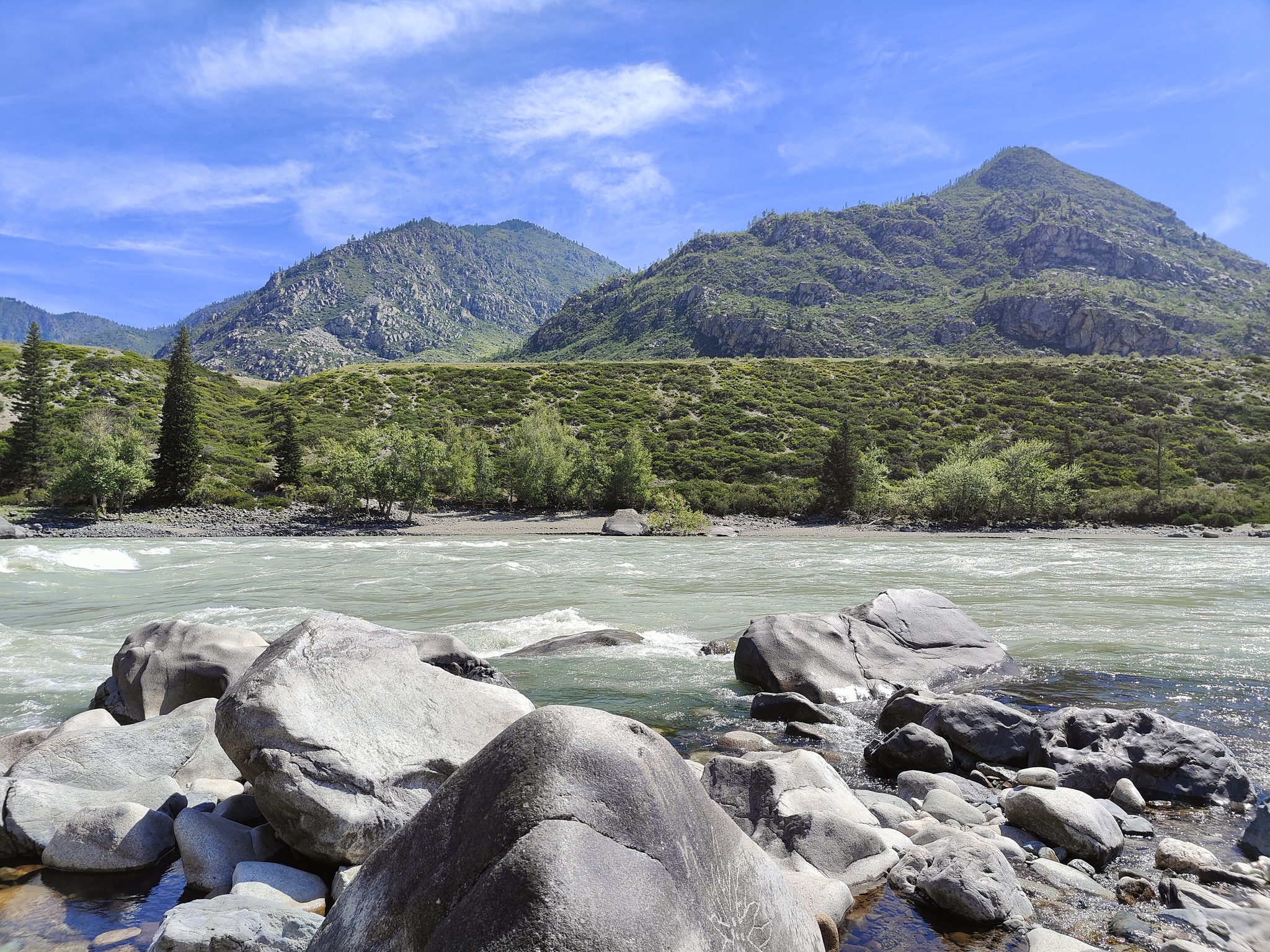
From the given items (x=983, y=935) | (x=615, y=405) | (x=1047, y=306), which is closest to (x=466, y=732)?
(x=983, y=935)

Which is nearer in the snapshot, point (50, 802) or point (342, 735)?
point (342, 735)

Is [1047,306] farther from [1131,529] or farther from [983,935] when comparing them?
[983,935]

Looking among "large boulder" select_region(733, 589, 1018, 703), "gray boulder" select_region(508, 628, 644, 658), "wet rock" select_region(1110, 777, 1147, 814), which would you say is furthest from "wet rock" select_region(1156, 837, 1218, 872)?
"gray boulder" select_region(508, 628, 644, 658)

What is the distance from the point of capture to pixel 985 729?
8469mm

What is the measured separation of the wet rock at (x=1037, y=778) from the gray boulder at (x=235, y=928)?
719cm

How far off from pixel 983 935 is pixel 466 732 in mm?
4222

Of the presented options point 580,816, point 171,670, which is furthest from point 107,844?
point 580,816

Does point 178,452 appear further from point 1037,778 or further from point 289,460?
point 1037,778

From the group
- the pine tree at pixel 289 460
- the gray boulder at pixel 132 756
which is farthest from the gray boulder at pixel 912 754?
the pine tree at pixel 289 460

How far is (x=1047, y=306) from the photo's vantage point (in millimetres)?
151750

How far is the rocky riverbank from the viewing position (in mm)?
2920

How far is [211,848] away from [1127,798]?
28.4 ft

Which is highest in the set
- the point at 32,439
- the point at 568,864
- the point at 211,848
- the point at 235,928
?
the point at 32,439

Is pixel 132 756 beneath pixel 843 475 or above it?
beneath
